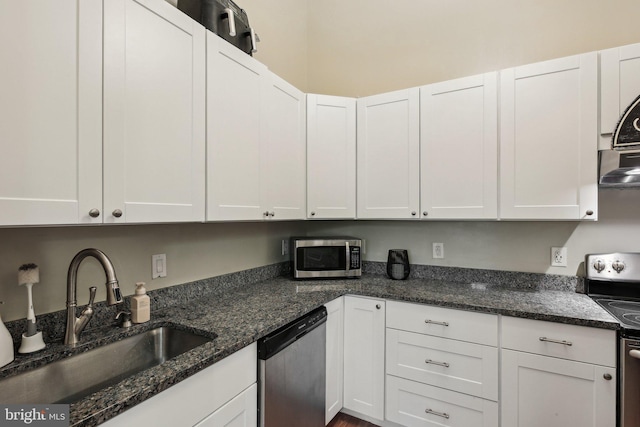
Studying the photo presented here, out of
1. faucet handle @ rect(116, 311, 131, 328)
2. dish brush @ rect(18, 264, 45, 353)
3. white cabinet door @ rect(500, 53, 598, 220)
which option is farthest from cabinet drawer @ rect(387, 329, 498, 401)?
dish brush @ rect(18, 264, 45, 353)

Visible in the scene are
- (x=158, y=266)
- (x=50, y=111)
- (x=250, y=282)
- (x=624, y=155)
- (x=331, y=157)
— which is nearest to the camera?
(x=50, y=111)

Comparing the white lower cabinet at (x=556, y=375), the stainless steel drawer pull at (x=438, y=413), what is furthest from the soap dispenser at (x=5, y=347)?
the white lower cabinet at (x=556, y=375)

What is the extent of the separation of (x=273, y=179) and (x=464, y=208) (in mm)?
1167

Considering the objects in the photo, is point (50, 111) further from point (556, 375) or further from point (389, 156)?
point (556, 375)

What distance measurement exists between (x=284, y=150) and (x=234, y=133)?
17.7 inches

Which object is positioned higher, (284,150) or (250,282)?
(284,150)

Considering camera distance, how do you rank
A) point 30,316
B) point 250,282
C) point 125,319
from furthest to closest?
point 250,282
point 125,319
point 30,316

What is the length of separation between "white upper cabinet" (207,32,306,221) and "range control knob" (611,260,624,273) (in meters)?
1.85

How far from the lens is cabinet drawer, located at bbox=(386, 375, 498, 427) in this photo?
5.37 ft

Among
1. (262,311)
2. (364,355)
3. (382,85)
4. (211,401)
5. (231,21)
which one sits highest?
(382,85)

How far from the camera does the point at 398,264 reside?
222 cm

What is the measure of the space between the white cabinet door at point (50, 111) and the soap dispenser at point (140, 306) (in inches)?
18.9

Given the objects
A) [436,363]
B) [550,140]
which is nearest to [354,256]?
[436,363]

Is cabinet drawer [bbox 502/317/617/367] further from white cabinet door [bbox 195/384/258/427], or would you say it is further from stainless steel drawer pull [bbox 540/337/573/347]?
white cabinet door [bbox 195/384/258/427]
